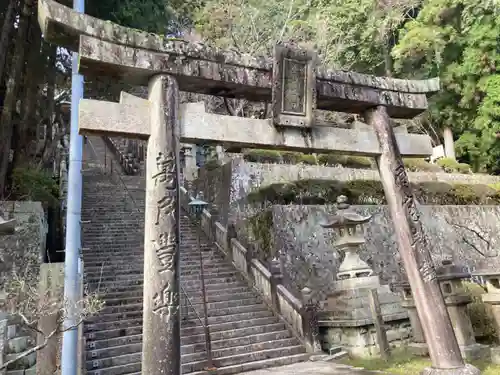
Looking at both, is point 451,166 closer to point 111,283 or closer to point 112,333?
point 111,283

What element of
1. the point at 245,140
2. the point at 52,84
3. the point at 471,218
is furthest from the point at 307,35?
the point at 245,140

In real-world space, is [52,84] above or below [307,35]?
below

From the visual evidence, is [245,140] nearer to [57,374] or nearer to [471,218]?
[57,374]

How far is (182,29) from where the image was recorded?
70.4 ft

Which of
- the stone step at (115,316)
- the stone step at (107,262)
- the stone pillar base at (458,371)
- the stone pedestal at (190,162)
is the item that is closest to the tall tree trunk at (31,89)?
the stone step at (107,262)

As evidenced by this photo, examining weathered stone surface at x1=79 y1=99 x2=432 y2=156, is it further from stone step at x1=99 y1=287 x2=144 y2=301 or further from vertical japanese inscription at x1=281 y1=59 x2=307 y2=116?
stone step at x1=99 y1=287 x2=144 y2=301

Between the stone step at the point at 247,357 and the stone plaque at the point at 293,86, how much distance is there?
16.1 feet

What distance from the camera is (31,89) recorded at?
10.9m

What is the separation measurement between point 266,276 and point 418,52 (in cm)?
1828

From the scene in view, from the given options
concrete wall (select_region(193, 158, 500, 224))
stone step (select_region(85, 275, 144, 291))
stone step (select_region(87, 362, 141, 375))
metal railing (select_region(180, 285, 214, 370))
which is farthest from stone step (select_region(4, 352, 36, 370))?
concrete wall (select_region(193, 158, 500, 224))

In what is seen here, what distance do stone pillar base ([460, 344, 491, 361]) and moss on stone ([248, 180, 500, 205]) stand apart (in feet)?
26.9

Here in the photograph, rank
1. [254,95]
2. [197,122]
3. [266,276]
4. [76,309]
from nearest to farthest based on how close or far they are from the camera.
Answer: [197,122] → [254,95] → [76,309] → [266,276]

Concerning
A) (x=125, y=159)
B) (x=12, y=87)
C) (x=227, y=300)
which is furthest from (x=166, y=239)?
(x=125, y=159)

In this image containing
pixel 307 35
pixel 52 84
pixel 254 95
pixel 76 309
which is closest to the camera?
pixel 254 95
